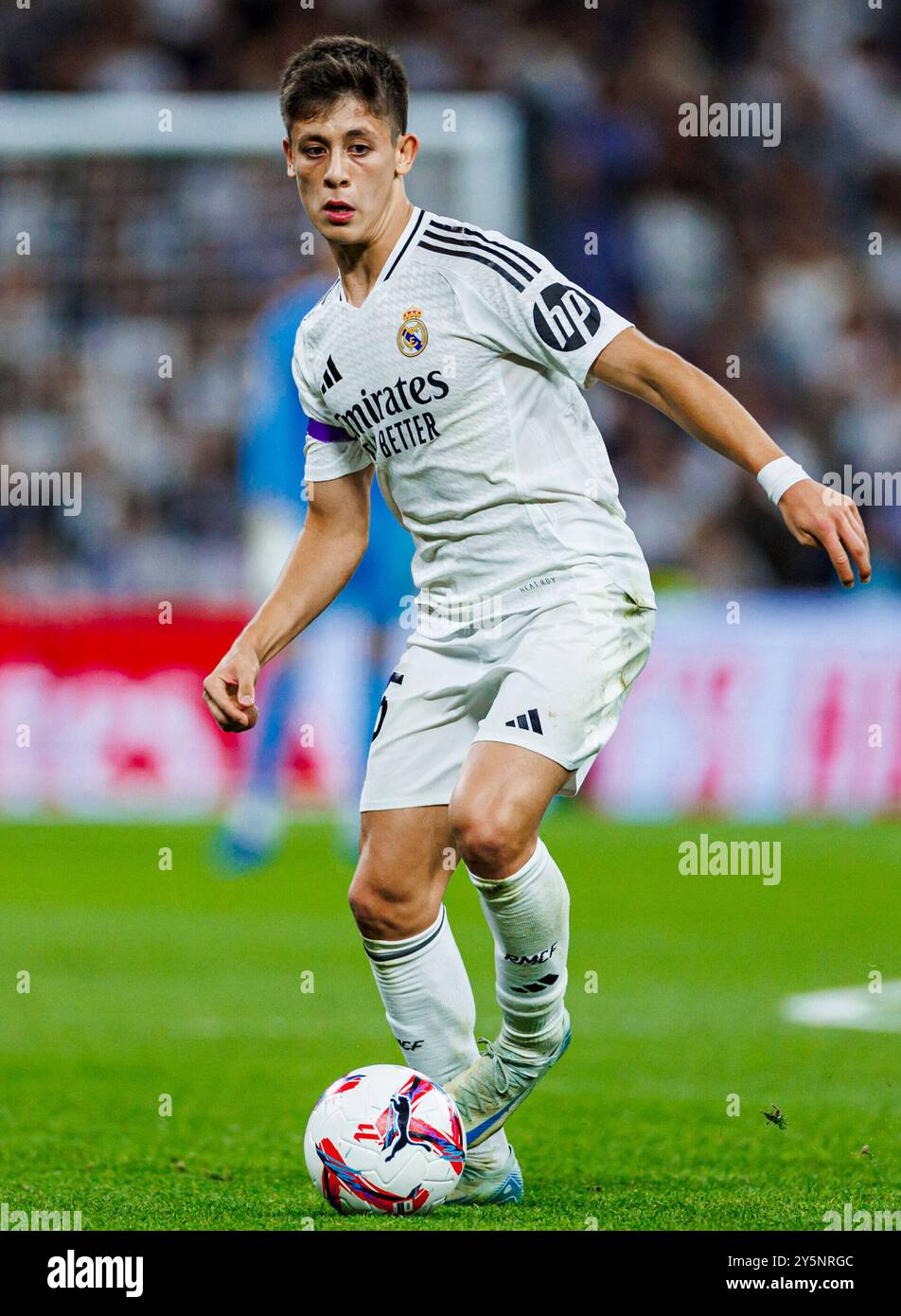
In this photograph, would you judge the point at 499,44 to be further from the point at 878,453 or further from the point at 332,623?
the point at 332,623

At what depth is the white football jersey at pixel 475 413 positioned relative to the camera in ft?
14.1

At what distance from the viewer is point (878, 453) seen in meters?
16.1

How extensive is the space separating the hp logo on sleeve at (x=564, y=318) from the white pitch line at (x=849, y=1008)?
3128mm

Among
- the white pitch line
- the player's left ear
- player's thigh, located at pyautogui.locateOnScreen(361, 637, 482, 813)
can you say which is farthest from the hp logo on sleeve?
the white pitch line

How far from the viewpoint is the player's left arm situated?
377cm

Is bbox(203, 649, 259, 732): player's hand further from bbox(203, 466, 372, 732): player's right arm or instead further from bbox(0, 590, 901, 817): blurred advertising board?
bbox(0, 590, 901, 817): blurred advertising board

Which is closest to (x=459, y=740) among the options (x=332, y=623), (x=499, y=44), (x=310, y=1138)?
(x=310, y=1138)

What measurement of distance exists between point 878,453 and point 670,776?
4327 millimetres

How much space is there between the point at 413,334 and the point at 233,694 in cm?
84

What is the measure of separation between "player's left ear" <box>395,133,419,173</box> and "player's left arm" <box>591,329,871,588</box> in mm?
643

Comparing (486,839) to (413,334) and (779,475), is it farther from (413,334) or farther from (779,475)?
(413,334)

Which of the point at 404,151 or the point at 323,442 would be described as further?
the point at 323,442

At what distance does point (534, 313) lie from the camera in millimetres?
4191

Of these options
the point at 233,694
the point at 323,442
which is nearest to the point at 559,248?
the point at 323,442
